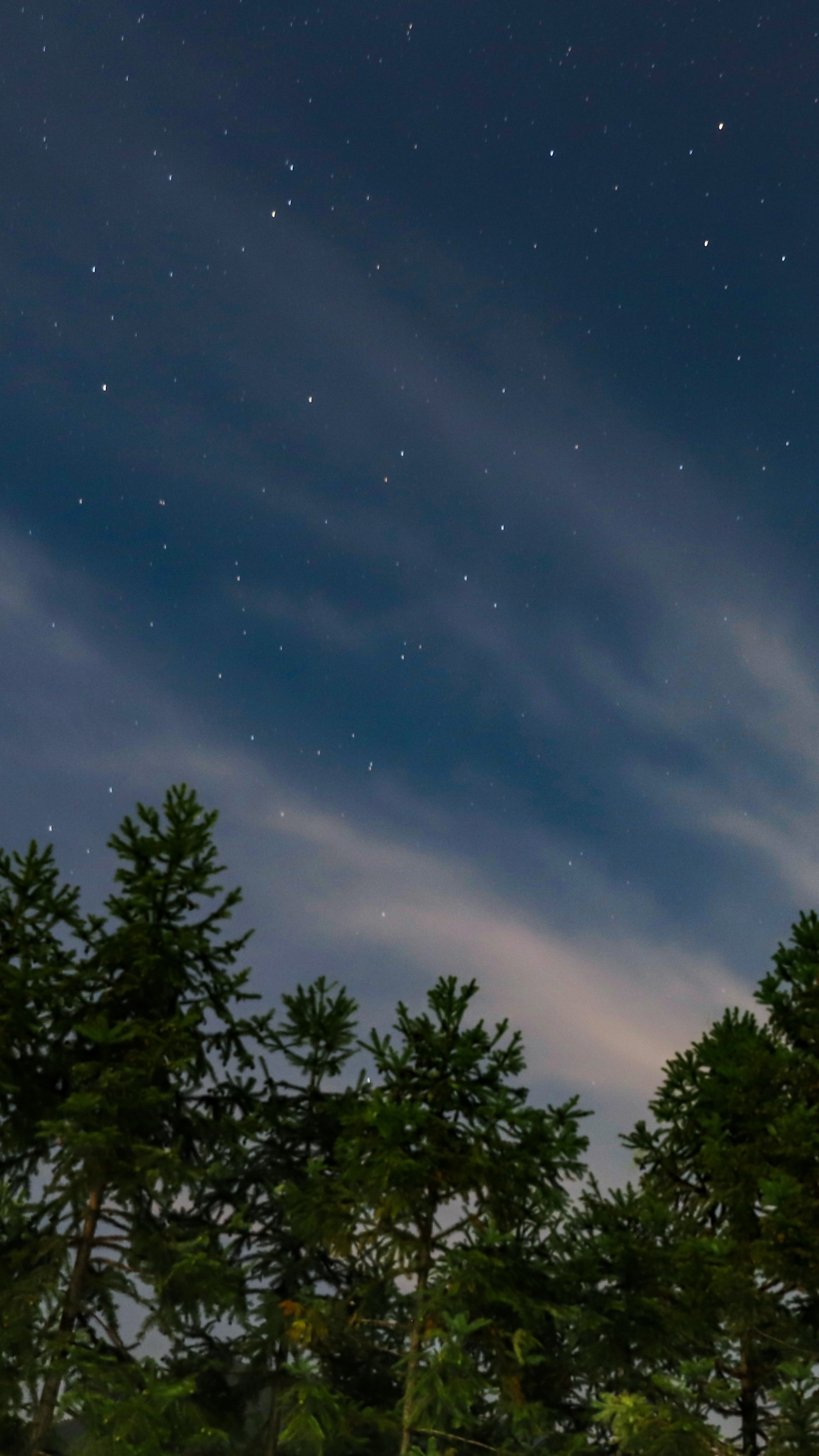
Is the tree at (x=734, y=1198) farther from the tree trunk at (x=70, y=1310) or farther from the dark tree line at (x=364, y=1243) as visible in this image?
the tree trunk at (x=70, y=1310)

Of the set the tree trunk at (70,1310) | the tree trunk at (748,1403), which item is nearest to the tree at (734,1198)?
the tree trunk at (748,1403)

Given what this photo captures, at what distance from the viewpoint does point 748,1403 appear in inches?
703

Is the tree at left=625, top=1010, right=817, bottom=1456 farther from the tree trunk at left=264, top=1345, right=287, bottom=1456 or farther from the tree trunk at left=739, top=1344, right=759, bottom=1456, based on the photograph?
the tree trunk at left=264, top=1345, right=287, bottom=1456

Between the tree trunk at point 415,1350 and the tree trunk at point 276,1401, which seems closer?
the tree trunk at point 415,1350

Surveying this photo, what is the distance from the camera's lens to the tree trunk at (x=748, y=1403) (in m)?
17.6

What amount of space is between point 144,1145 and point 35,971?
2.80 meters

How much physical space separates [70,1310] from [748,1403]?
31.5ft

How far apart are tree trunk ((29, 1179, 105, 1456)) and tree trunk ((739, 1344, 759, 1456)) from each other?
915cm

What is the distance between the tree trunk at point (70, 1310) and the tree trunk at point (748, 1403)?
360 inches

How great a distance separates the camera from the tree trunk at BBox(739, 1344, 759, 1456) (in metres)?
17.6

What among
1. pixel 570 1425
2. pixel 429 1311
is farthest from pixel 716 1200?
pixel 429 1311

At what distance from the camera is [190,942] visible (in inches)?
688

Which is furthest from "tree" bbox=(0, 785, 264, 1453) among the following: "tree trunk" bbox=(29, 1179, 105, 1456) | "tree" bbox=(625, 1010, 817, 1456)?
"tree" bbox=(625, 1010, 817, 1456)

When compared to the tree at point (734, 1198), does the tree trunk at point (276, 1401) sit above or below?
below
